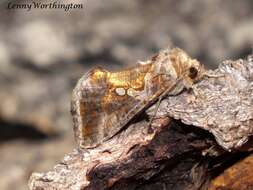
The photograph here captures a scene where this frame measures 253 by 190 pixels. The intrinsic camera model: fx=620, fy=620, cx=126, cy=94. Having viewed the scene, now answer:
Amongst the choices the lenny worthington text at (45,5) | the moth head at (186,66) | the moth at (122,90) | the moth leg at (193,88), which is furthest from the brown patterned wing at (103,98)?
the lenny worthington text at (45,5)

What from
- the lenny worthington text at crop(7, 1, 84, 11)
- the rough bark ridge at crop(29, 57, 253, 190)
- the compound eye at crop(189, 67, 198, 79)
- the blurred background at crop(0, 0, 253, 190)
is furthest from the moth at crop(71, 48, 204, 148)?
the lenny worthington text at crop(7, 1, 84, 11)

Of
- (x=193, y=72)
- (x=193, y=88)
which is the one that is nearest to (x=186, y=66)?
(x=193, y=72)

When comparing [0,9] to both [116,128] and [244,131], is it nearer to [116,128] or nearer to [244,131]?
[116,128]

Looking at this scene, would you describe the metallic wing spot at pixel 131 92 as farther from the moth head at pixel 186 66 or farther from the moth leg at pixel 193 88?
the moth leg at pixel 193 88

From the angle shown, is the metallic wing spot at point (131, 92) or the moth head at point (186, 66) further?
the metallic wing spot at point (131, 92)

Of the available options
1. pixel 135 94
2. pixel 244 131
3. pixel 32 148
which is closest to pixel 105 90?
pixel 135 94

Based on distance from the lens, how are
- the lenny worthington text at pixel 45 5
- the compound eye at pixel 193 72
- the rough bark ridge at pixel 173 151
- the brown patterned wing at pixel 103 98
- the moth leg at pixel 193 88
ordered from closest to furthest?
1. the rough bark ridge at pixel 173 151
2. the moth leg at pixel 193 88
3. the compound eye at pixel 193 72
4. the brown patterned wing at pixel 103 98
5. the lenny worthington text at pixel 45 5

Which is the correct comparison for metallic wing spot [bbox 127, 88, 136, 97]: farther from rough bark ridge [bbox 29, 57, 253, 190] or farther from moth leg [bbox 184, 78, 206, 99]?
rough bark ridge [bbox 29, 57, 253, 190]
